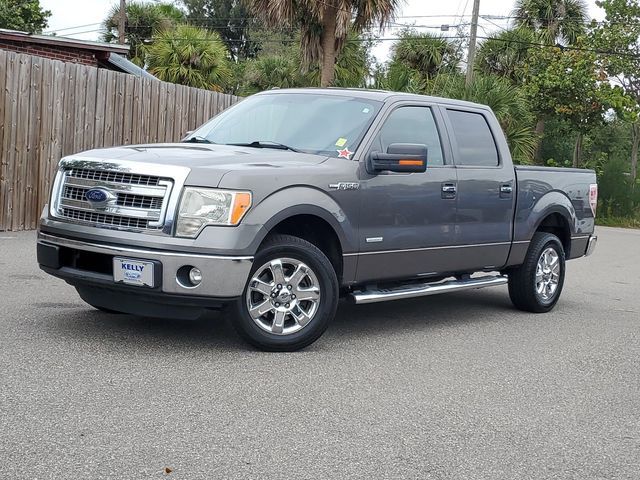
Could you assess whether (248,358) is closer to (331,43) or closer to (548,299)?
(548,299)

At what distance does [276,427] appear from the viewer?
5.01 metres

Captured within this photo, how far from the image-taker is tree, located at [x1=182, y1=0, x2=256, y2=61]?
2425 inches

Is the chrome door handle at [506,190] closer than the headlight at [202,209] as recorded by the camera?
No

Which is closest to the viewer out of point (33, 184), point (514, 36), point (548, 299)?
point (548, 299)

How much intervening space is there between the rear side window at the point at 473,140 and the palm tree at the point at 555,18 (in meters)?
34.1

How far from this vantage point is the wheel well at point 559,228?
32.3 feet

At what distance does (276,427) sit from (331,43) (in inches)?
833

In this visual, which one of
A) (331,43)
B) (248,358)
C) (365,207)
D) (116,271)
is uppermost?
(331,43)

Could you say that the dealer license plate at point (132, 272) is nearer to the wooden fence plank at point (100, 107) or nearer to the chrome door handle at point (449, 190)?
the chrome door handle at point (449, 190)

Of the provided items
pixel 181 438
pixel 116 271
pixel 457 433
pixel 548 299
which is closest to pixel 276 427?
pixel 181 438

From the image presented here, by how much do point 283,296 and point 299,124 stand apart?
1.70 metres

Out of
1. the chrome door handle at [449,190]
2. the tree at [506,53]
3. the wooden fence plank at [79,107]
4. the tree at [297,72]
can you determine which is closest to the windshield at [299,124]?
the chrome door handle at [449,190]

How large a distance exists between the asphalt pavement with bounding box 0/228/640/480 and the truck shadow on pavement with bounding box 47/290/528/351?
3cm

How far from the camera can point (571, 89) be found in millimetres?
32219
